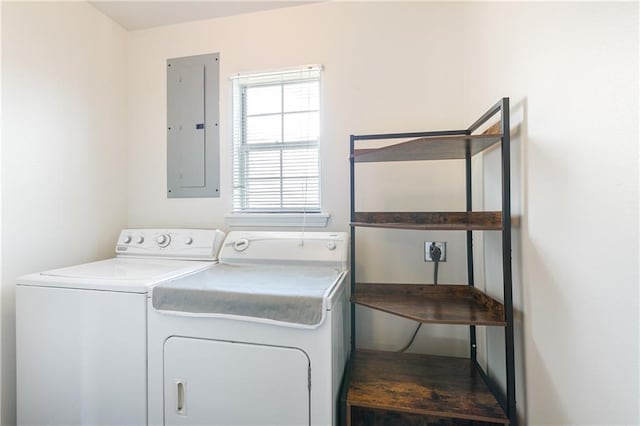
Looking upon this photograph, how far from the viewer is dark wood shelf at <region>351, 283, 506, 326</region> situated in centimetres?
116

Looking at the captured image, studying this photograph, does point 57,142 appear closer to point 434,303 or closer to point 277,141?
point 277,141

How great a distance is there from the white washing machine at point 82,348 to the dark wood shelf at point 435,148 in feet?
3.75

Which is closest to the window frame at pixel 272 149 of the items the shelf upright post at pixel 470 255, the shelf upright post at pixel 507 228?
the shelf upright post at pixel 470 255

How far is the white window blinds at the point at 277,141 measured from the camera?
1875 mm

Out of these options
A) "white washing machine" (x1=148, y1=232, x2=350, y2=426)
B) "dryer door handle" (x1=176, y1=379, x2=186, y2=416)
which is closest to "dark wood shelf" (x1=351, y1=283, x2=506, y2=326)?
"white washing machine" (x1=148, y1=232, x2=350, y2=426)

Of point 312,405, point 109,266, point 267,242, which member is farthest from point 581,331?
point 109,266

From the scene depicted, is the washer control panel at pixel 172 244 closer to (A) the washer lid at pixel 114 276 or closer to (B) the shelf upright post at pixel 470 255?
(A) the washer lid at pixel 114 276

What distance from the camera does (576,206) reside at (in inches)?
30.9

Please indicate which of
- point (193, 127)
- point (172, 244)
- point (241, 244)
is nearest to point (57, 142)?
point (193, 127)

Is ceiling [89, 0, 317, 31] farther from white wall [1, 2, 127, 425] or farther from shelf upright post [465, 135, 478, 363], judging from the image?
shelf upright post [465, 135, 478, 363]

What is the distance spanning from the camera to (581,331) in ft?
2.51

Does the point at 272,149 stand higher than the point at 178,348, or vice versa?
the point at 272,149

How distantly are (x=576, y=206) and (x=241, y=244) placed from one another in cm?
153

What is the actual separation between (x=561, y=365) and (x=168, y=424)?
143cm
